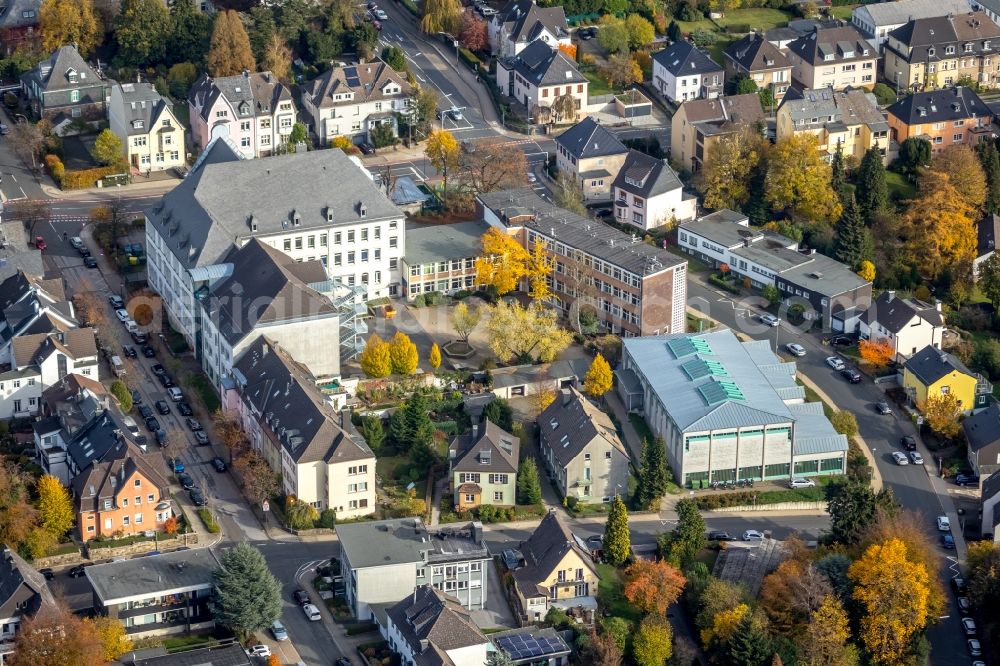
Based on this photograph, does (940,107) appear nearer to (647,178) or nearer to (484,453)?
(647,178)

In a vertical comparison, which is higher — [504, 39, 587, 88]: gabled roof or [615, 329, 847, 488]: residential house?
[504, 39, 587, 88]: gabled roof

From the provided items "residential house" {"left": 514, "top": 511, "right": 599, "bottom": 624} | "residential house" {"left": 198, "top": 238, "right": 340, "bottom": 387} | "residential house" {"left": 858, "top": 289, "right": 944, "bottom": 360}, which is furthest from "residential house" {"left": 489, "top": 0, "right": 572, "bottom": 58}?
"residential house" {"left": 514, "top": 511, "right": 599, "bottom": 624}

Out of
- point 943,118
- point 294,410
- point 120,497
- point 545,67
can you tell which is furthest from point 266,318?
point 943,118

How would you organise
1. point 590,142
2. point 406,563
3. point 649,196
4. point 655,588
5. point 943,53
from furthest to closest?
point 943,53 < point 590,142 < point 649,196 < point 655,588 < point 406,563

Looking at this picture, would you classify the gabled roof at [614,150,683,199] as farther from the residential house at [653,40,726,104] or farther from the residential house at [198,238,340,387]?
the residential house at [198,238,340,387]

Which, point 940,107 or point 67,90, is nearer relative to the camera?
point 67,90

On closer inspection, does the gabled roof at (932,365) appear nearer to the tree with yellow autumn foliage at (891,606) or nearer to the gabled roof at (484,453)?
the tree with yellow autumn foliage at (891,606)

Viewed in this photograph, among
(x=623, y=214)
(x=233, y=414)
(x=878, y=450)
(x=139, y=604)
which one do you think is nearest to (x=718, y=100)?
(x=623, y=214)
